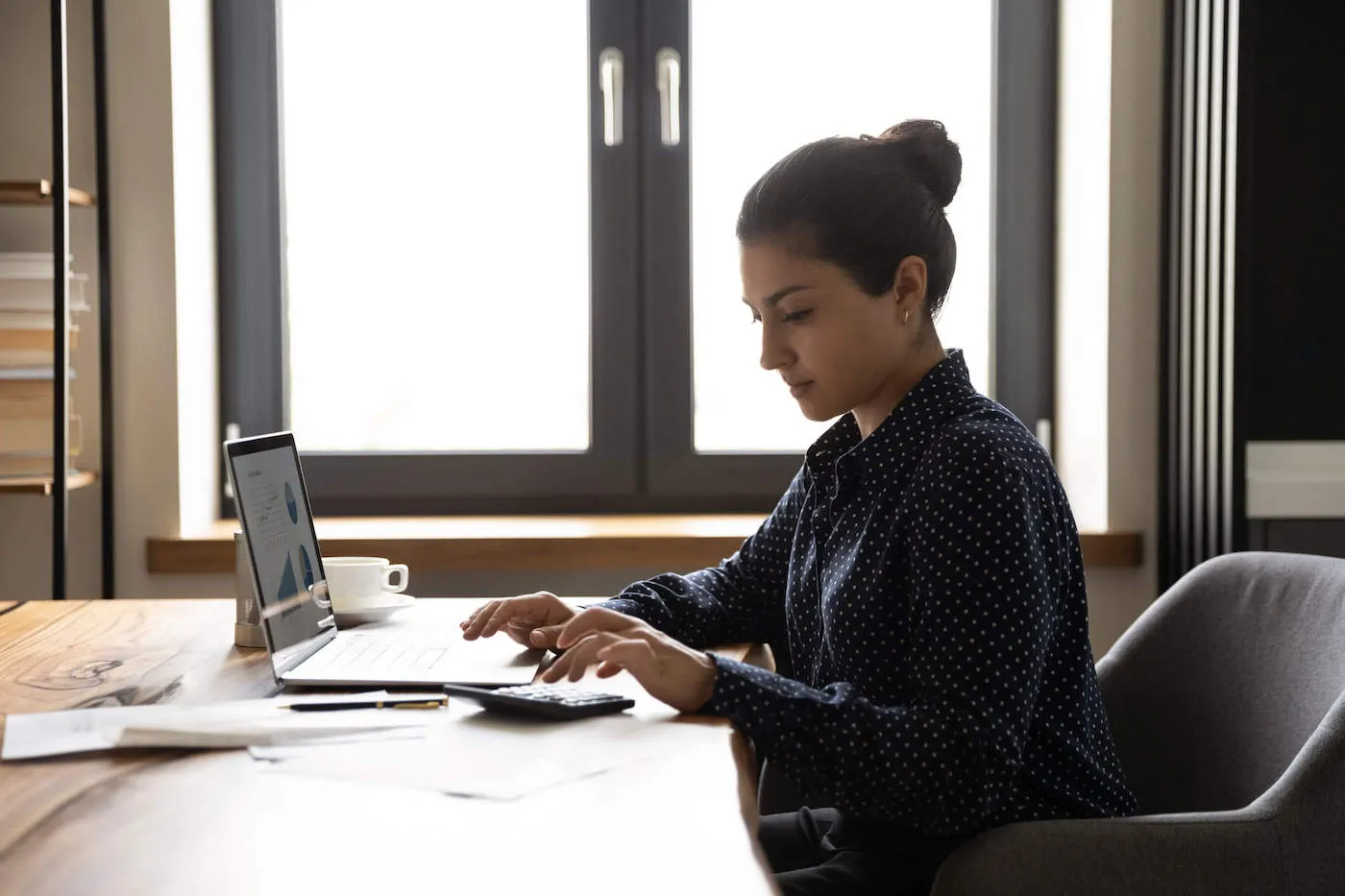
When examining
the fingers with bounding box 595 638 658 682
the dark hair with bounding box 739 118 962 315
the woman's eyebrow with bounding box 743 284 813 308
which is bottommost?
the fingers with bounding box 595 638 658 682

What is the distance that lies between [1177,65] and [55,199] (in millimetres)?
1875

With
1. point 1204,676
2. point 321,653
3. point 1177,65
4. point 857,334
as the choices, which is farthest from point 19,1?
point 1204,676

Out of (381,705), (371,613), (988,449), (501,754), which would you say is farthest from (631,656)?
(371,613)

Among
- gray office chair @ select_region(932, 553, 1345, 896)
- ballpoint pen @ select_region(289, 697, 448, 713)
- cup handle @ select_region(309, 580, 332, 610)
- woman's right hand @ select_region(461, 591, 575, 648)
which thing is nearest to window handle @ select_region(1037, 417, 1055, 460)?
gray office chair @ select_region(932, 553, 1345, 896)

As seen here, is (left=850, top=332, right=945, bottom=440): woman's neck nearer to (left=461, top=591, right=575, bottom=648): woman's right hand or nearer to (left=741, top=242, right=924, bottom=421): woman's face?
(left=741, top=242, right=924, bottom=421): woman's face

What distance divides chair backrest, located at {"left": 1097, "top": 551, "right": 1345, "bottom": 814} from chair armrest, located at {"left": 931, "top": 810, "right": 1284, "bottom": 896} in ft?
0.61

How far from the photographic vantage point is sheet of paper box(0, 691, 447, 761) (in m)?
0.96

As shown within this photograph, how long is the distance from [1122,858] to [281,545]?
830mm

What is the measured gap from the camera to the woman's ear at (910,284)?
47.5 inches

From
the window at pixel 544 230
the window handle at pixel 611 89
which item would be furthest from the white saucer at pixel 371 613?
the window handle at pixel 611 89

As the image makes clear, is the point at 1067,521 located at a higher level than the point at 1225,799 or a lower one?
higher

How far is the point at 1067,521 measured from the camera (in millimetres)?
1132

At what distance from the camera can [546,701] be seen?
1033mm

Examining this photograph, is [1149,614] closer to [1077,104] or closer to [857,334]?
[857,334]
